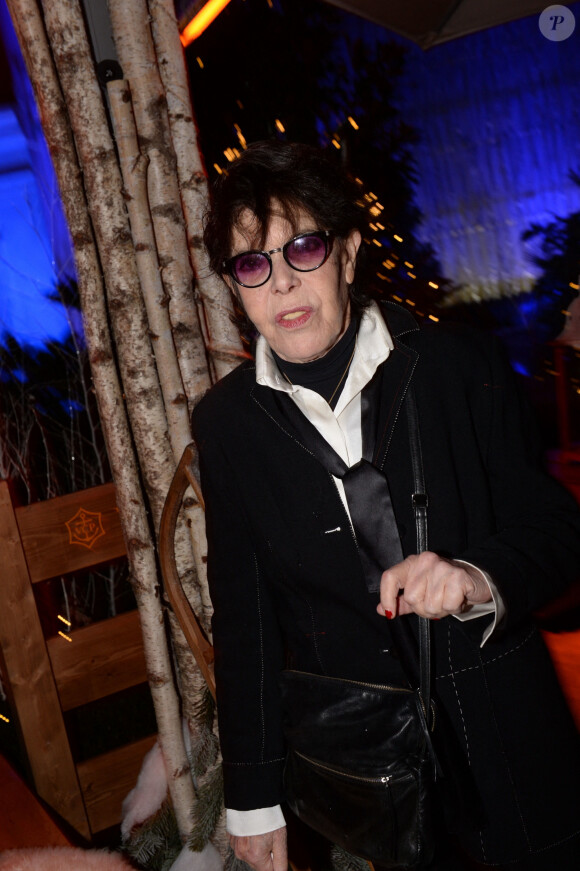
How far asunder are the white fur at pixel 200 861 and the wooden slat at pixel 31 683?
49cm

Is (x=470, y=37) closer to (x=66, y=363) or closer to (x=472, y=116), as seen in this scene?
(x=472, y=116)

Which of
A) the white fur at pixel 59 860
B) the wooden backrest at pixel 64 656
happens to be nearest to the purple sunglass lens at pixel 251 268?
the wooden backrest at pixel 64 656

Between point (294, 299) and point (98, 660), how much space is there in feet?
6.10

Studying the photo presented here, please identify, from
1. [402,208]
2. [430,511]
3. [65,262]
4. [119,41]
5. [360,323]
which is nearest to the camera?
[430,511]

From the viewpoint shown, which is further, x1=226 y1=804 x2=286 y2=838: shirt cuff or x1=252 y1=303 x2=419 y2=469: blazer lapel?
x1=226 y1=804 x2=286 y2=838: shirt cuff

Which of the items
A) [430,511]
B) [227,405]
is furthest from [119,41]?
[430,511]

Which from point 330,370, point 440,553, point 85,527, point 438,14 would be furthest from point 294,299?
point 438,14

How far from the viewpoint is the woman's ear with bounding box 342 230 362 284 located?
1.46m

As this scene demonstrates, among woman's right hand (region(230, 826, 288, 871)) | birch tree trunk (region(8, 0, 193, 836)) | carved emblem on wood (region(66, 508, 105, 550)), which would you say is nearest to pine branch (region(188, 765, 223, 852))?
→ birch tree trunk (region(8, 0, 193, 836))

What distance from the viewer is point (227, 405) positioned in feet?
4.93

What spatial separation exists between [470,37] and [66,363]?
146 inches

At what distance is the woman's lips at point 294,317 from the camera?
135 cm

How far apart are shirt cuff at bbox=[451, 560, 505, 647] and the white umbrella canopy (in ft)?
11.3

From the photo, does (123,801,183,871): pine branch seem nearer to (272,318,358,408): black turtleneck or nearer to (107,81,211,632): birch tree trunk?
(107,81,211,632): birch tree trunk
